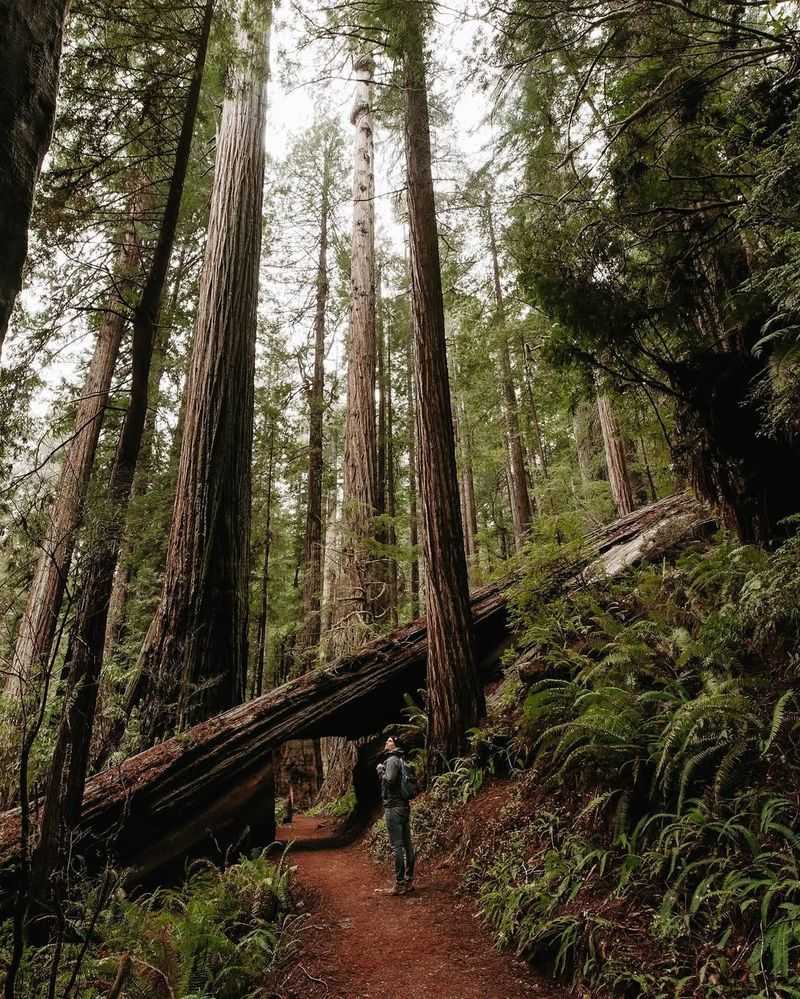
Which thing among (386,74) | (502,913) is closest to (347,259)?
(386,74)

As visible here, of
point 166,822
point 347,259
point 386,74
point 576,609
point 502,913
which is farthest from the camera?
point 347,259

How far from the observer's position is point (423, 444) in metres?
7.39

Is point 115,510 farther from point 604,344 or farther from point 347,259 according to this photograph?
point 347,259

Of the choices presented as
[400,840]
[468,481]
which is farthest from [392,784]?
[468,481]

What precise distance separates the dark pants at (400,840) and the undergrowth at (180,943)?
1.07m

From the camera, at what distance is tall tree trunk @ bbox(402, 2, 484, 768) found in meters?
6.68

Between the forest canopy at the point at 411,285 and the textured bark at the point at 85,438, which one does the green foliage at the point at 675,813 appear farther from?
the textured bark at the point at 85,438

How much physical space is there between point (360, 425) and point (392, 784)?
7.36m

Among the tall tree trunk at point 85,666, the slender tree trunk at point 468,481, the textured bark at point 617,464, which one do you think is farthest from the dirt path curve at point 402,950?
the slender tree trunk at point 468,481

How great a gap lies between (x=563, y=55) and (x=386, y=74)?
3.50m

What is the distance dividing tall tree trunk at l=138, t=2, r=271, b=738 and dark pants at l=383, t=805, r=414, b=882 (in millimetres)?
2402

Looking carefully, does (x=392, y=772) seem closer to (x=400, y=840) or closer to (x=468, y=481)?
(x=400, y=840)

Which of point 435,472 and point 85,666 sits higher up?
point 435,472

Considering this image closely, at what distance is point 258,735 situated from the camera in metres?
6.45
